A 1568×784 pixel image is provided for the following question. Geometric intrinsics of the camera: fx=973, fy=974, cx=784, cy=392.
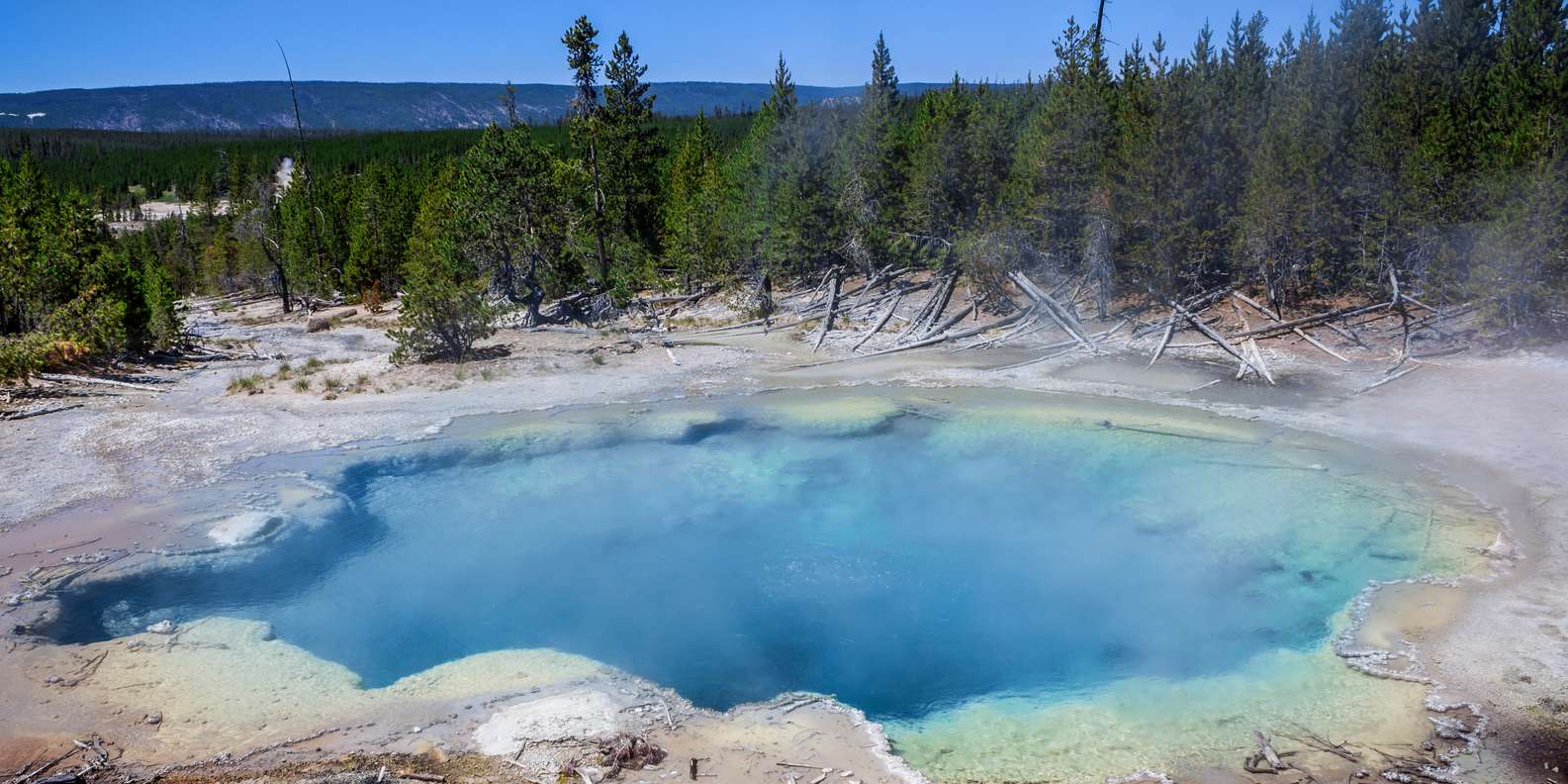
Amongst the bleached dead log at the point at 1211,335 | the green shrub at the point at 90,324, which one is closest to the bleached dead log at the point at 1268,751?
the bleached dead log at the point at 1211,335

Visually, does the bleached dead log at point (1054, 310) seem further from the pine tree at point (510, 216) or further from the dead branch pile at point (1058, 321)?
the pine tree at point (510, 216)

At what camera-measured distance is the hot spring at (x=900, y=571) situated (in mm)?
7816

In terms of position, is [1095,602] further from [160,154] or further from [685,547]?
[160,154]

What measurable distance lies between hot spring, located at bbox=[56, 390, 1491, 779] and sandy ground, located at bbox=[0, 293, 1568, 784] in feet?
1.72

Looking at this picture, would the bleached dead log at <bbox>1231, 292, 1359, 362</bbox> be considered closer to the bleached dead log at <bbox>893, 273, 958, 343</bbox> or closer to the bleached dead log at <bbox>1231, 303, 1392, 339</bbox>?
the bleached dead log at <bbox>1231, 303, 1392, 339</bbox>

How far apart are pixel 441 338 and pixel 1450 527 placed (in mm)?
16788

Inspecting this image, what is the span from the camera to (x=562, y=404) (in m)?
16.6

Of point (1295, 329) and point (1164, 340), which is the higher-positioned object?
point (1295, 329)

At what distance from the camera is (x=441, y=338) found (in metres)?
19.4

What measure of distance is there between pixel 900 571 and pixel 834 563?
731 millimetres

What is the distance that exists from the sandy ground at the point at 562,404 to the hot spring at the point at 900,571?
0.53 metres

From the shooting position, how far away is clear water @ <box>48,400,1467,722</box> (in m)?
8.55

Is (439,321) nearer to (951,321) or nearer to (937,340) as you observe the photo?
(937,340)

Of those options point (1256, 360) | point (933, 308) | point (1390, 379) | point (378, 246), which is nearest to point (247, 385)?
point (933, 308)
